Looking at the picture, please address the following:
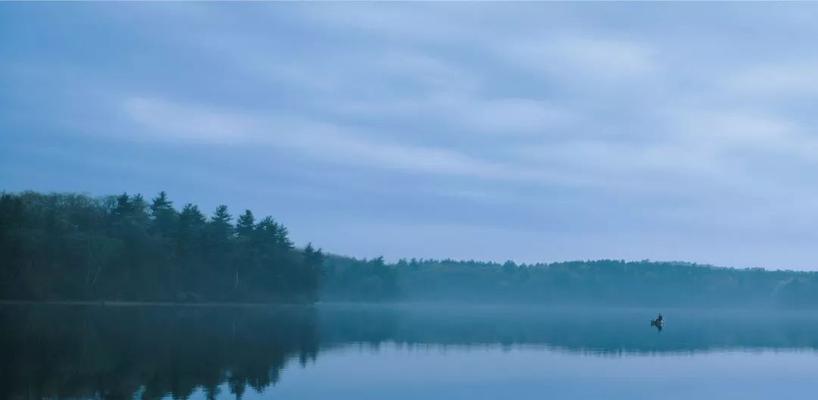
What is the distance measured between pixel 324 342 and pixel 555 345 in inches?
494

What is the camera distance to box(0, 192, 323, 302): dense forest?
77.8 m

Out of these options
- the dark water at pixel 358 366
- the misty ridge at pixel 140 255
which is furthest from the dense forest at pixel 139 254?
the dark water at pixel 358 366

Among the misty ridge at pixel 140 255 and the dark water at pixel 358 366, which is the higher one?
the misty ridge at pixel 140 255

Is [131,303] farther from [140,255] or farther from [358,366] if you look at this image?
[358,366]

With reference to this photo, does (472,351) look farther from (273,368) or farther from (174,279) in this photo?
(174,279)

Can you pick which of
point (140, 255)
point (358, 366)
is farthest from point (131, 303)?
point (358, 366)

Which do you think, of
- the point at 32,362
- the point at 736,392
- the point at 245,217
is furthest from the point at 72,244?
the point at 736,392

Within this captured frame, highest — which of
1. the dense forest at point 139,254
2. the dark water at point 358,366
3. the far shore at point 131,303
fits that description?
the dense forest at point 139,254

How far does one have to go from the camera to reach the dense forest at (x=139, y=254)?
77.8 metres

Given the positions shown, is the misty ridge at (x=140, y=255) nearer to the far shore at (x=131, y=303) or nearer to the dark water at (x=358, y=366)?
the far shore at (x=131, y=303)

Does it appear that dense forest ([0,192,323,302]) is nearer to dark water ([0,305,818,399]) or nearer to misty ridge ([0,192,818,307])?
misty ridge ([0,192,818,307])

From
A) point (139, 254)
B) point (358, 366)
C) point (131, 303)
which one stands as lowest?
point (358, 366)

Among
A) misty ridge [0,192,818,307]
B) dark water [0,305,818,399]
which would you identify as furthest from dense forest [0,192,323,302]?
dark water [0,305,818,399]

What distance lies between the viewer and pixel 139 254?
89.4 metres
